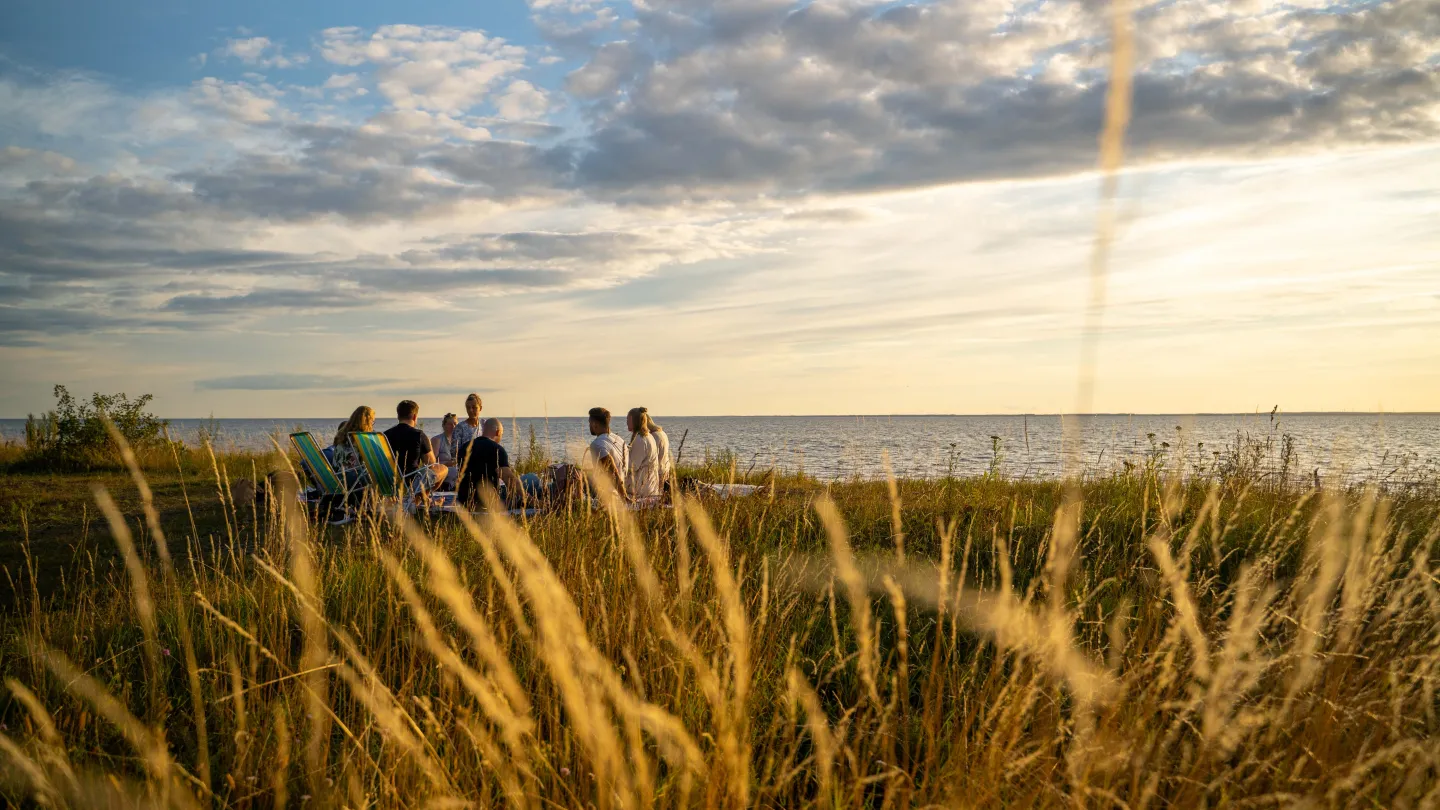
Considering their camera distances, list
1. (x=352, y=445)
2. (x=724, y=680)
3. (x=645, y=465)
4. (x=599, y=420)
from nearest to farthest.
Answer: (x=724, y=680) < (x=645, y=465) < (x=599, y=420) < (x=352, y=445)

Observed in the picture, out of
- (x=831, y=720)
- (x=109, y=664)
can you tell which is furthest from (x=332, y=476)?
(x=831, y=720)

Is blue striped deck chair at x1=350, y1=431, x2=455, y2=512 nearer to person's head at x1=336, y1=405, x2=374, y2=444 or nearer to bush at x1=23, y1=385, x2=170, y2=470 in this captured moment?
person's head at x1=336, y1=405, x2=374, y2=444

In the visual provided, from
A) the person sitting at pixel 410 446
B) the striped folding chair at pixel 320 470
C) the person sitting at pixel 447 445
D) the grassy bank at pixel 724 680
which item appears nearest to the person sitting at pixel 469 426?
the person sitting at pixel 447 445

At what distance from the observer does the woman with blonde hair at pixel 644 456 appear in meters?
7.27

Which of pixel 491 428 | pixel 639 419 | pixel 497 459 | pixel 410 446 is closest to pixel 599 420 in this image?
pixel 639 419

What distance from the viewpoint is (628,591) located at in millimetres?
3211

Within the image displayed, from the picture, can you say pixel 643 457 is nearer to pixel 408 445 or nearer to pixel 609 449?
pixel 609 449

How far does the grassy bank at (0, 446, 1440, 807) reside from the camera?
1.65 meters

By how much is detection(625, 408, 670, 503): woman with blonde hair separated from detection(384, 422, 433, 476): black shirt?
1.93 meters

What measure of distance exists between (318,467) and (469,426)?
1721 millimetres

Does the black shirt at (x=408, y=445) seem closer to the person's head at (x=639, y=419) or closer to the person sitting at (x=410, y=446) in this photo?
the person sitting at (x=410, y=446)

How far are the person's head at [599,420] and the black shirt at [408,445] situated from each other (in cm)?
157

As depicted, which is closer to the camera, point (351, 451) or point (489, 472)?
point (489, 472)

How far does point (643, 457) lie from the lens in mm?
7445
